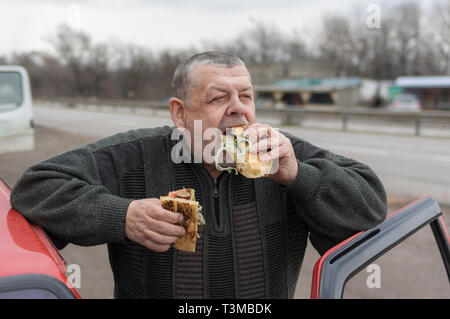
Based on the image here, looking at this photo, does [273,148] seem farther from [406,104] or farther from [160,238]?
[406,104]

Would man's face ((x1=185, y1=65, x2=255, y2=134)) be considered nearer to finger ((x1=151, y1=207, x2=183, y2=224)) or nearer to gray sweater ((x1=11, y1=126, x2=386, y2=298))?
gray sweater ((x1=11, y1=126, x2=386, y2=298))

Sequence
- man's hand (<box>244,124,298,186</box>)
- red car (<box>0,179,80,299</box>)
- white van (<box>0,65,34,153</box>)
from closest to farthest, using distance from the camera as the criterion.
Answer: red car (<box>0,179,80,299</box>) → man's hand (<box>244,124,298,186</box>) → white van (<box>0,65,34,153</box>)

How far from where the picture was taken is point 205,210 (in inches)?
80.0

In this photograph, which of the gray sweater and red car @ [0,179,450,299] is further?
the gray sweater

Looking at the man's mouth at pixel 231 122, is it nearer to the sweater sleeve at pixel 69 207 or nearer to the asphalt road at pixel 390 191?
the sweater sleeve at pixel 69 207

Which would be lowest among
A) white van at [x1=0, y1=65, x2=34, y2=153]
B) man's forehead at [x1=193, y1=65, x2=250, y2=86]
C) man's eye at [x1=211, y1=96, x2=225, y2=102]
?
white van at [x1=0, y1=65, x2=34, y2=153]

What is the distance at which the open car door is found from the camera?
1.47 metres

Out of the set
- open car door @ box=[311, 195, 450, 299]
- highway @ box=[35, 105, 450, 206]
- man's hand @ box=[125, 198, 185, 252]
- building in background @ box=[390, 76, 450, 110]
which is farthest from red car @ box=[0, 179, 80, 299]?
building in background @ box=[390, 76, 450, 110]

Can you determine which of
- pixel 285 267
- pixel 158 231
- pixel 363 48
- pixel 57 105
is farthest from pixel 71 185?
pixel 363 48

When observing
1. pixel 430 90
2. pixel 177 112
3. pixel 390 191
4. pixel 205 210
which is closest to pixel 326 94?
pixel 430 90

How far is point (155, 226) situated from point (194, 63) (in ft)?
2.84

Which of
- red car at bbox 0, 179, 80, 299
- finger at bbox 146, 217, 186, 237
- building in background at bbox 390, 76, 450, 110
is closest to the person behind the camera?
red car at bbox 0, 179, 80, 299

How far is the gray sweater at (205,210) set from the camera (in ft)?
5.75

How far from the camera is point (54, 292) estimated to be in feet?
3.92
